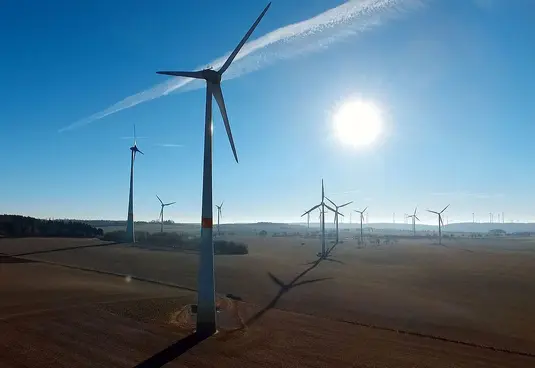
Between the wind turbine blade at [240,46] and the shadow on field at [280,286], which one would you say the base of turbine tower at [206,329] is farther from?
the wind turbine blade at [240,46]

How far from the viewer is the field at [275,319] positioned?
15.9 metres

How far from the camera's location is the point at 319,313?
83.6ft

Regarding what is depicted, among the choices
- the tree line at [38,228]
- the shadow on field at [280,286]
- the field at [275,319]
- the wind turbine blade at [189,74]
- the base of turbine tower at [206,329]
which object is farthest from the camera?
the tree line at [38,228]

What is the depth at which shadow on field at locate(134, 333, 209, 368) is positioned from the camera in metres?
14.7

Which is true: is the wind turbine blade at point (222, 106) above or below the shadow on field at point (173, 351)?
above

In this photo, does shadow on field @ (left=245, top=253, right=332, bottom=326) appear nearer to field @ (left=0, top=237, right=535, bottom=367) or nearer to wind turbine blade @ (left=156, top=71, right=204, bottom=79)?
field @ (left=0, top=237, right=535, bottom=367)

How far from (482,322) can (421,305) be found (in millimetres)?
5361

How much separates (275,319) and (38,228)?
86215 millimetres

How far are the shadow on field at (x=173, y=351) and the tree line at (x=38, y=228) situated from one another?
267ft

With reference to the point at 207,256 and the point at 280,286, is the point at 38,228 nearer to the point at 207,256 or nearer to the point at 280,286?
the point at 280,286

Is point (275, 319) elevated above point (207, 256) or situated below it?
below

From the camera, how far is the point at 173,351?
16172mm

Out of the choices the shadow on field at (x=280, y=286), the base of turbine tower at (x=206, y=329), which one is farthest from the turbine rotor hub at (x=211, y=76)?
the shadow on field at (x=280, y=286)

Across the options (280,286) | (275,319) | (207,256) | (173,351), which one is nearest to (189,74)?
(207,256)
